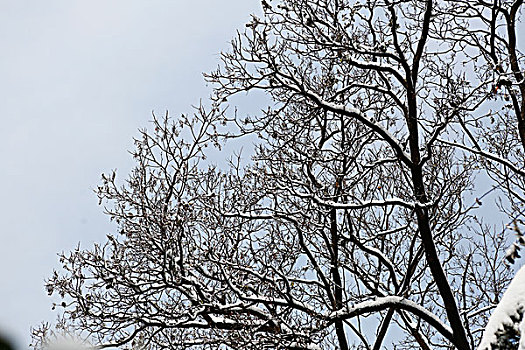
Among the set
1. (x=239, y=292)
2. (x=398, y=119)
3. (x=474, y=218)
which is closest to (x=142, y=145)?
(x=239, y=292)

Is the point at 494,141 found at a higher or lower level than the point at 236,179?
higher

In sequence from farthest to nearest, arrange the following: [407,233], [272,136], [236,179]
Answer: [407,233]
[236,179]
[272,136]

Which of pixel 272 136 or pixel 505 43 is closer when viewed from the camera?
pixel 272 136

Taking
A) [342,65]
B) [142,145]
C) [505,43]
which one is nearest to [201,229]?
[142,145]

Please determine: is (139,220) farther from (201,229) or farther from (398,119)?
(398,119)

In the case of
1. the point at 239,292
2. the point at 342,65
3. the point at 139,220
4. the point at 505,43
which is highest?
the point at 505,43

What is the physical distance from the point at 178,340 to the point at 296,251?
12.2 feet

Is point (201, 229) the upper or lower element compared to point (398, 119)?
lower

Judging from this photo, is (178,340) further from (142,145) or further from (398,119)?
(398,119)

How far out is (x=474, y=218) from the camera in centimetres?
1366

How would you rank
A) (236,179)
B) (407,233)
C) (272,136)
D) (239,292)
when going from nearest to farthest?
(239,292), (272,136), (236,179), (407,233)

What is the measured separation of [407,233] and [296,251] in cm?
258

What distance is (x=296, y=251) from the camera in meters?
13.4

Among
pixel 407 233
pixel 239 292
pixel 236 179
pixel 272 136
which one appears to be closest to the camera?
pixel 239 292
